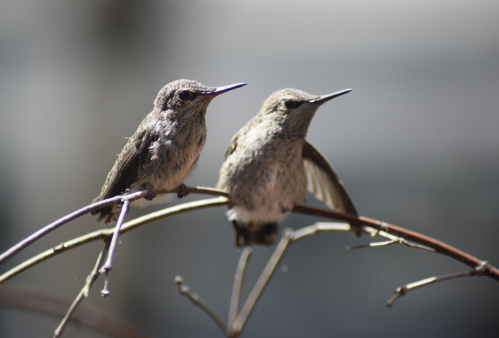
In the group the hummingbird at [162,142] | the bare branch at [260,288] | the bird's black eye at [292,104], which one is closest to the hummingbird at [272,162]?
the bird's black eye at [292,104]

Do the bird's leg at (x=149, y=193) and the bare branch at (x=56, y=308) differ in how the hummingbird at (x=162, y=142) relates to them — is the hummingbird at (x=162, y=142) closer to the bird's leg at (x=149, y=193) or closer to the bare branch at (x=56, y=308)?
the bird's leg at (x=149, y=193)

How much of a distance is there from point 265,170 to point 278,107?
0.16m

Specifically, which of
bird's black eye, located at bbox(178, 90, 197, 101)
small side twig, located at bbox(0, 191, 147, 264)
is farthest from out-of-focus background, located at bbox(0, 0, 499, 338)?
small side twig, located at bbox(0, 191, 147, 264)

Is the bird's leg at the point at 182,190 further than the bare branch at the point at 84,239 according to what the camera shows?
Yes

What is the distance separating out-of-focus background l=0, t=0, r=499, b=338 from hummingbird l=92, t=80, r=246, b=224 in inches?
3.6

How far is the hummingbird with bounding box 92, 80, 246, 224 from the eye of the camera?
64 cm

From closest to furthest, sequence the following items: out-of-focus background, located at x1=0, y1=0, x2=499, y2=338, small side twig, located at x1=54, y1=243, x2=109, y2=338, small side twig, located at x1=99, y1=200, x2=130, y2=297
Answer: small side twig, located at x1=99, y1=200, x2=130, y2=297 < small side twig, located at x1=54, y1=243, x2=109, y2=338 < out-of-focus background, located at x1=0, y1=0, x2=499, y2=338

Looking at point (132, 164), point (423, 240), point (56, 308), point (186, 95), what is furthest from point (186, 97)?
point (56, 308)

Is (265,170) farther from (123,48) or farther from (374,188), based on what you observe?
(374,188)

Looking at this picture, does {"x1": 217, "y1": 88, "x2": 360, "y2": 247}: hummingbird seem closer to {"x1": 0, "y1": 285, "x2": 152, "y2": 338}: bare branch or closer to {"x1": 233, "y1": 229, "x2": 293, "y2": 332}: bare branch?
{"x1": 233, "y1": 229, "x2": 293, "y2": 332}: bare branch

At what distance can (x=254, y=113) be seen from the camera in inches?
39.2

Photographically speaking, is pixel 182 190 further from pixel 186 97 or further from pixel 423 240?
pixel 423 240

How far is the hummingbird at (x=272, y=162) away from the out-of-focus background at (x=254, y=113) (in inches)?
2.6

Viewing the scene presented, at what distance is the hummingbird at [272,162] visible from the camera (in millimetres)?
895
